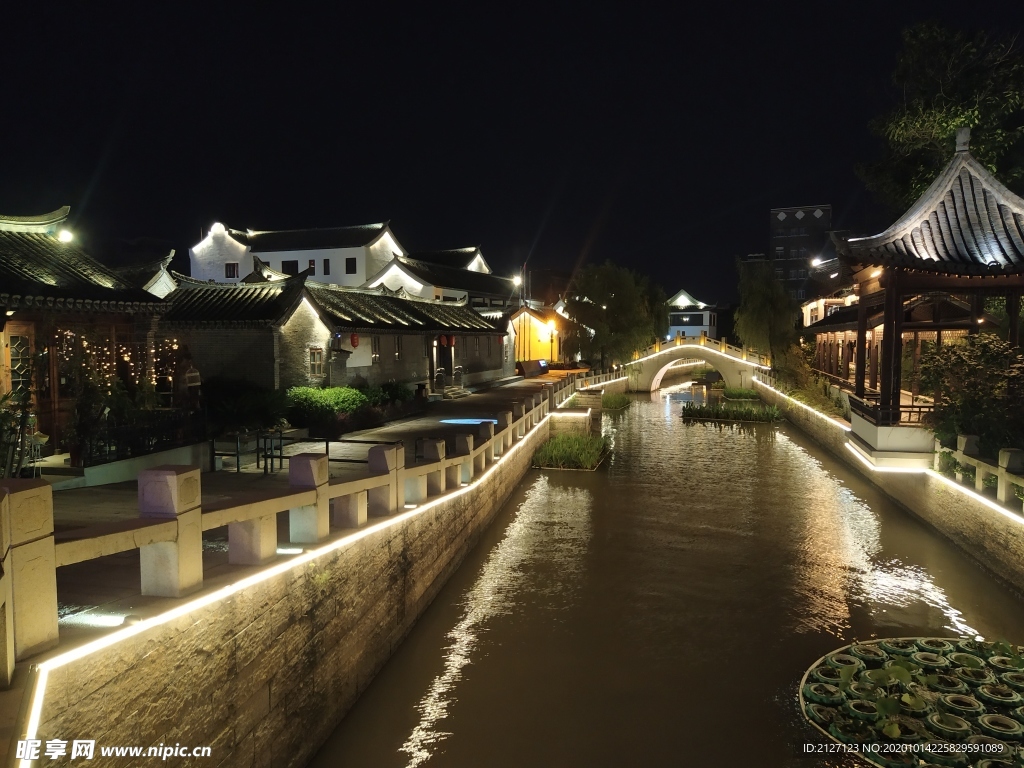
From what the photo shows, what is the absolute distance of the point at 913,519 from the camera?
13.7 metres

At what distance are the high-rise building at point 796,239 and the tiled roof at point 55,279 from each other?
2842 inches

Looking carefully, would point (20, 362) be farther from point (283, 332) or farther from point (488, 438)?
point (283, 332)

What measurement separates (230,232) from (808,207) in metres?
58.3

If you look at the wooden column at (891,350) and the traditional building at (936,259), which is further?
the wooden column at (891,350)

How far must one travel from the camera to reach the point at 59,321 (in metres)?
11.6

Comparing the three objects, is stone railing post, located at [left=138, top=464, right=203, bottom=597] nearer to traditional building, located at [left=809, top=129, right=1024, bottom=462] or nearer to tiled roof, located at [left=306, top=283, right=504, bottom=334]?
traditional building, located at [left=809, top=129, right=1024, bottom=462]

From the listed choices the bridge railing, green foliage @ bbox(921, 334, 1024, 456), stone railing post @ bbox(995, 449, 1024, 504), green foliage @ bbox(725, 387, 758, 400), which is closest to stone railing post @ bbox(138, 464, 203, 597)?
stone railing post @ bbox(995, 449, 1024, 504)

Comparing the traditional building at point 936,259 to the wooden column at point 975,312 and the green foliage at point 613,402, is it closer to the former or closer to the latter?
the wooden column at point 975,312

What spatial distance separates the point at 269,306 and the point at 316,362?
6.16ft

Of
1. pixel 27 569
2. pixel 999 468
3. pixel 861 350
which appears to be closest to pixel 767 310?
pixel 861 350

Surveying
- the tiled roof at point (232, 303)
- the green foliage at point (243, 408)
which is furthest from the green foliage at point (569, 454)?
the tiled roof at point (232, 303)

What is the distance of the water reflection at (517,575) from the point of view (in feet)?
23.2

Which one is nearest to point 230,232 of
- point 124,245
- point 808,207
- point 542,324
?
point 124,245

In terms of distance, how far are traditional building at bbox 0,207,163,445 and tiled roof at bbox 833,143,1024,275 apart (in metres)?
13.7
